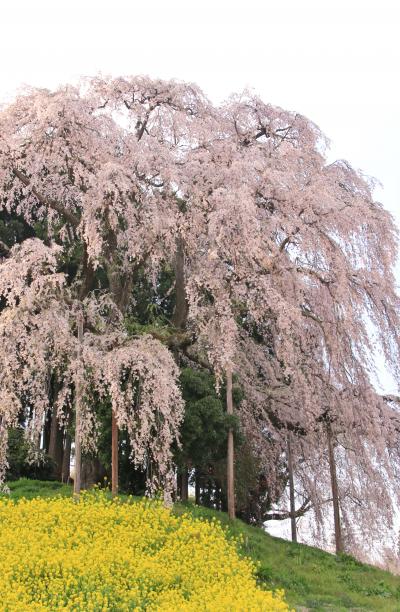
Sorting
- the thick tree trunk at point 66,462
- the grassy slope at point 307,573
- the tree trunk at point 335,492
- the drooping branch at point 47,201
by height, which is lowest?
the grassy slope at point 307,573

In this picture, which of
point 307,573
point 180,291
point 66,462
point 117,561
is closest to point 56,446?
point 66,462

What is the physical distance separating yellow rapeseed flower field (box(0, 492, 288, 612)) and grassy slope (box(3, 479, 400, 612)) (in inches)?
28.6

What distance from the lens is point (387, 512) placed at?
2042 centimetres

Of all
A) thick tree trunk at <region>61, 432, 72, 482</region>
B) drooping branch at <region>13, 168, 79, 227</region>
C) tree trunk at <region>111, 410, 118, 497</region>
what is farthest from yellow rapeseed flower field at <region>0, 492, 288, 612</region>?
thick tree trunk at <region>61, 432, 72, 482</region>

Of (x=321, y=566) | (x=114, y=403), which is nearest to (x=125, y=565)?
(x=114, y=403)

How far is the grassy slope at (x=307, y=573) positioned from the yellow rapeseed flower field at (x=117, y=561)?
0.73 metres

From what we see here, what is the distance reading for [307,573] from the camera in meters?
16.2

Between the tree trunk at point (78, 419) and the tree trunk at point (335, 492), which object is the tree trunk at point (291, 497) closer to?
the tree trunk at point (335, 492)

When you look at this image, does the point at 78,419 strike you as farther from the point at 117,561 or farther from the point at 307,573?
the point at 307,573

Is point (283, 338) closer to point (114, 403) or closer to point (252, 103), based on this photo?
point (114, 403)

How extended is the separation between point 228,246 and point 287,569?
7.22m

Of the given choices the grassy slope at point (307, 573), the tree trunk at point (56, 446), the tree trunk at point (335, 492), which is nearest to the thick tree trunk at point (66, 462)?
the tree trunk at point (56, 446)

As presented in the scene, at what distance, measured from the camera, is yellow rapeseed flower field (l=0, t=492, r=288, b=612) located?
442 inches

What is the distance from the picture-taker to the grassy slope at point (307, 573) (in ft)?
47.3
